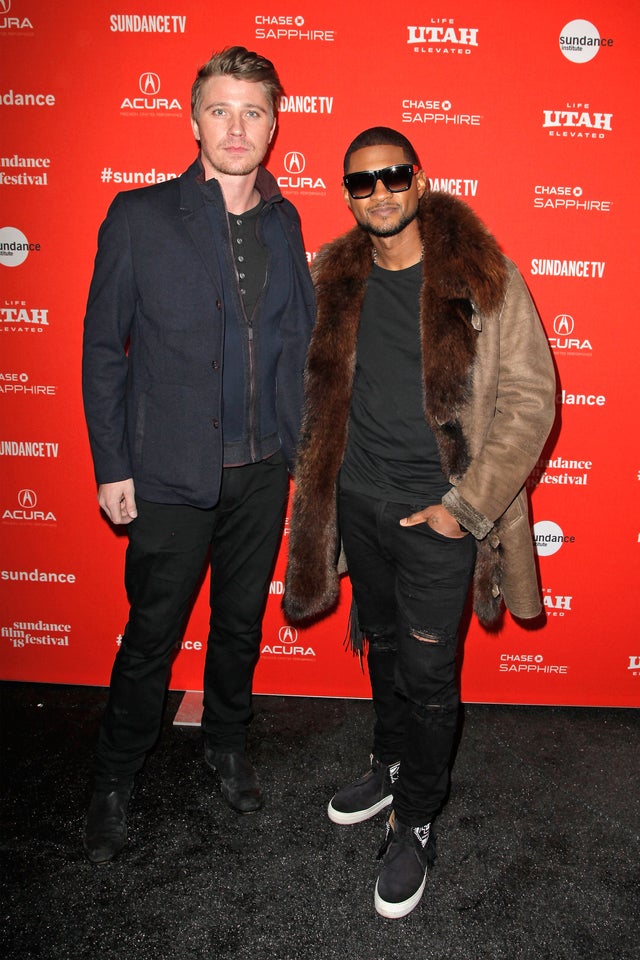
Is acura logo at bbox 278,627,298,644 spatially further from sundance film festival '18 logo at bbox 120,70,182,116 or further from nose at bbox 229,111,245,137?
sundance film festival '18 logo at bbox 120,70,182,116

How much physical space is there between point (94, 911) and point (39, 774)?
29.8 inches

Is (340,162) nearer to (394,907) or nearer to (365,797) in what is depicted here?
(365,797)

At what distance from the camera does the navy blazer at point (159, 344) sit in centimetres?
223

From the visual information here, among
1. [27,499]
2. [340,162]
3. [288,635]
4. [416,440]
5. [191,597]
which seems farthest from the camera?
[288,635]

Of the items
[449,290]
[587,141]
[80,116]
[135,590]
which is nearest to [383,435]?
[449,290]

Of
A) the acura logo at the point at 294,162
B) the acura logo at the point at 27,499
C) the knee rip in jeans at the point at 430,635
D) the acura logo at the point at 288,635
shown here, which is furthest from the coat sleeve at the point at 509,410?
the acura logo at the point at 27,499

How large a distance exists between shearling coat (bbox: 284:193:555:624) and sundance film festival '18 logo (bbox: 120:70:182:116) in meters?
1.12

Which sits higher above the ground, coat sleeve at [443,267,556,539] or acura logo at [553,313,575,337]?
acura logo at [553,313,575,337]

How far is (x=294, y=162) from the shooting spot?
290 cm

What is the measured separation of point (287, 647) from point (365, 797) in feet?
2.98

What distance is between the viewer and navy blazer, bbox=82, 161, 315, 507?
2.23m

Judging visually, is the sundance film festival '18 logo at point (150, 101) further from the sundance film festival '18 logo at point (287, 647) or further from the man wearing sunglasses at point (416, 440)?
the sundance film festival '18 logo at point (287, 647)

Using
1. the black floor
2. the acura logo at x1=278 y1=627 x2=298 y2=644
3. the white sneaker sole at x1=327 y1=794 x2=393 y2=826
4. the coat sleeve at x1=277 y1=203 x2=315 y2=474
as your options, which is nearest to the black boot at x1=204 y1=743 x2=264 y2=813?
the black floor

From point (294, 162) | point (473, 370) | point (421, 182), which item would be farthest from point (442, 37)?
point (473, 370)
